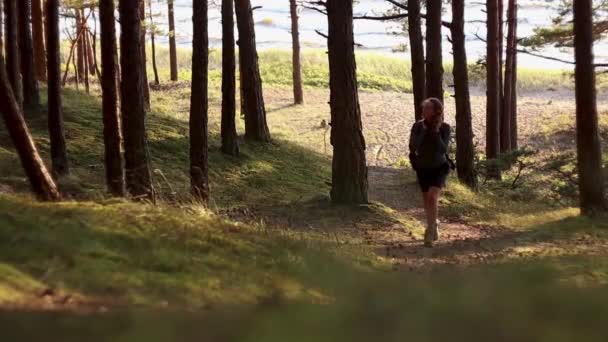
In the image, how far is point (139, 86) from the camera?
30.9ft

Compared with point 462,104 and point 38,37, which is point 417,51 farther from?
point 38,37

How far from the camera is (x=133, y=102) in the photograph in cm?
939

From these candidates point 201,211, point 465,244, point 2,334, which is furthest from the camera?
point 465,244

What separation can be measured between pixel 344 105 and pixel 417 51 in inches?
258

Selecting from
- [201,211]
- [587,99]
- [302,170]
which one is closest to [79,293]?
[201,211]

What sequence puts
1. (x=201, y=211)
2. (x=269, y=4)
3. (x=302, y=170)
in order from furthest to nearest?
1. (x=269, y=4)
2. (x=302, y=170)
3. (x=201, y=211)

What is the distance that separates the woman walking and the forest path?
0.70m

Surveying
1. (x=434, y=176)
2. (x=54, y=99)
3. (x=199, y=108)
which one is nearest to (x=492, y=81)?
(x=199, y=108)

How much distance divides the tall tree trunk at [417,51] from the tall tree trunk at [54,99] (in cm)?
861

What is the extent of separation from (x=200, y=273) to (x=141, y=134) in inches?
170

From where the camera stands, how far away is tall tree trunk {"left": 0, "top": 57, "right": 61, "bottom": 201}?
743cm

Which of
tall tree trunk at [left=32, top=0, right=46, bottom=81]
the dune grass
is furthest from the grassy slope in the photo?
the dune grass

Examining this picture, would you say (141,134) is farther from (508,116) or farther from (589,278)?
(508,116)

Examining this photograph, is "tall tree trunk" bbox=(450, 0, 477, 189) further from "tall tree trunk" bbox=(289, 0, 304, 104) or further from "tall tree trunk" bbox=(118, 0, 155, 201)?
"tall tree trunk" bbox=(289, 0, 304, 104)
